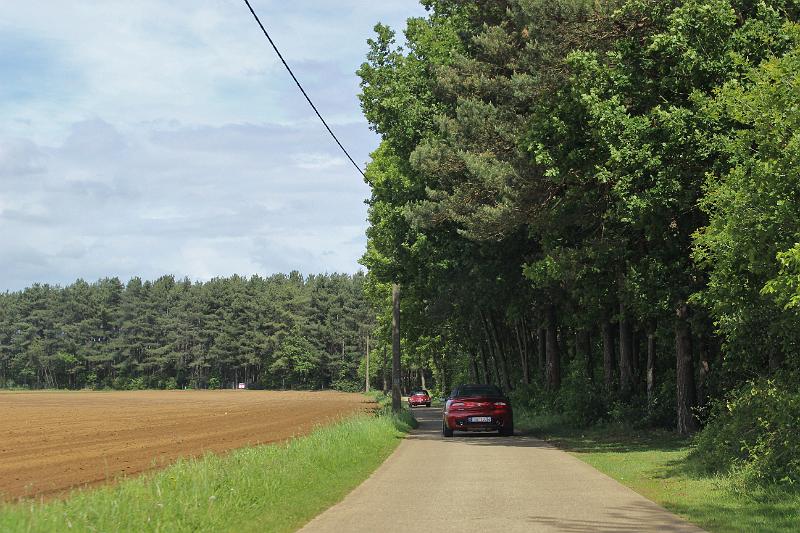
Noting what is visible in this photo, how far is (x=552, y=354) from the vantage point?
4066 centimetres

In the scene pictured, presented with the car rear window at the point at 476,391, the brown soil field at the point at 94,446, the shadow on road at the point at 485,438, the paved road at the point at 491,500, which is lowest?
the brown soil field at the point at 94,446

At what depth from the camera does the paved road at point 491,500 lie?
10.6 metres

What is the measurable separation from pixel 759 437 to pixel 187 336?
554ft

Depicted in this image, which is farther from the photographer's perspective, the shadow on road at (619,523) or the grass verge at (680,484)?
the grass verge at (680,484)

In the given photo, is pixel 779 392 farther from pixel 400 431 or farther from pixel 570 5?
pixel 400 431

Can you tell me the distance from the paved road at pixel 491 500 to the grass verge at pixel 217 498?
1.73ft

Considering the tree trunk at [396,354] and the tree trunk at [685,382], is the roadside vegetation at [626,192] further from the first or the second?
the tree trunk at [396,354]

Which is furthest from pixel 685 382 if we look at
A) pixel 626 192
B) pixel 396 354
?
pixel 396 354

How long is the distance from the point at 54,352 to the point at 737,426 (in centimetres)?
17277

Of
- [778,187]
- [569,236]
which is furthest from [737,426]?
[569,236]

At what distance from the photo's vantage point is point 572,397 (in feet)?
107

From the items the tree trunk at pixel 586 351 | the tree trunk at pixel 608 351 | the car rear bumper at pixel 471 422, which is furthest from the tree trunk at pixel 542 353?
the car rear bumper at pixel 471 422

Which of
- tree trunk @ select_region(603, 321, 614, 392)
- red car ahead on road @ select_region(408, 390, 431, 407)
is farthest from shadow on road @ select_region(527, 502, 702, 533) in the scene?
red car ahead on road @ select_region(408, 390, 431, 407)

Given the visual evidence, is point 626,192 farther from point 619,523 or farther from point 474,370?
point 474,370
